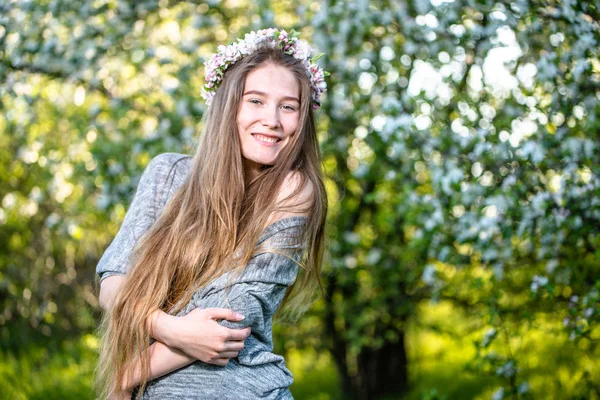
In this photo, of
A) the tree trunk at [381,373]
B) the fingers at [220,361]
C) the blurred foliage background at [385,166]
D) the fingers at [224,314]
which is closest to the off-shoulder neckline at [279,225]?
the fingers at [224,314]

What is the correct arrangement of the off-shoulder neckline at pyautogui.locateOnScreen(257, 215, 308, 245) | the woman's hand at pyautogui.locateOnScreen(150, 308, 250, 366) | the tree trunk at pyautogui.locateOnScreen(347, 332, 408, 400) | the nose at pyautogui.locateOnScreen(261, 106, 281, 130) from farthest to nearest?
the tree trunk at pyautogui.locateOnScreen(347, 332, 408, 400), the nose at pyautogui.locateOnScreen(261, 106, 281, 130), the off-shoulder neckline at pyautogui.locateOnScreen(257, 215, 308, 245), the woman's hand at pyautogui.locateOnScreen(150, 308, 250, 366)

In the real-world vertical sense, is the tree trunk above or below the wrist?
below

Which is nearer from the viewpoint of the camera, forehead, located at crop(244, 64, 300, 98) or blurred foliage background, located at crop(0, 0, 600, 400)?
forehead, located at crop(244, 64, 300, 98)

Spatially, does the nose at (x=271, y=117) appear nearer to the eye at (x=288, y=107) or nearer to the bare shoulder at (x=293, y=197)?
the eye at (x=288, y=107)

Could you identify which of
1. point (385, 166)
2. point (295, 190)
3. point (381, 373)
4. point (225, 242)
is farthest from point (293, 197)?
point (381, 373)

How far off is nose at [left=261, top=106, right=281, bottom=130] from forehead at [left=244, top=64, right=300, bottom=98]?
0.05 meters

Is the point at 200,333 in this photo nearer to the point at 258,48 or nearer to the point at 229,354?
the point at 229,354

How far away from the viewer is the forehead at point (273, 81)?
207 centimetres

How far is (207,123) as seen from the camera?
2174mm

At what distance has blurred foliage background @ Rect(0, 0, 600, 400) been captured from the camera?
9.56 feet

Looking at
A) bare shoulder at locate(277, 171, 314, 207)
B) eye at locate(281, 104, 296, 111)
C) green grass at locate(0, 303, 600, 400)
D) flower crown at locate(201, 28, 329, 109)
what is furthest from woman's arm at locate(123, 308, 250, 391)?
green grass at locate(0, 303, 600, 400)

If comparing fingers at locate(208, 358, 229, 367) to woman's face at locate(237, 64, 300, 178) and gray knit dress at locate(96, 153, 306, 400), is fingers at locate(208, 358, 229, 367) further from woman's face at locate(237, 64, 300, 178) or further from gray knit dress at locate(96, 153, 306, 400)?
woman's face at locate(237, 64, 300, 178)

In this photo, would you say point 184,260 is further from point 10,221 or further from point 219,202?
point 10,221

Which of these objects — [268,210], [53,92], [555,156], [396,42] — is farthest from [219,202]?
[53,92]
